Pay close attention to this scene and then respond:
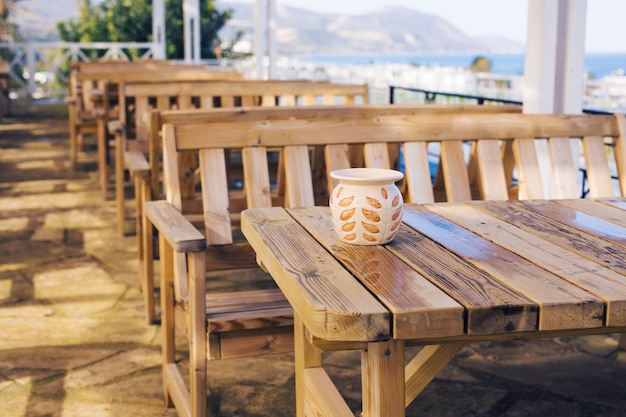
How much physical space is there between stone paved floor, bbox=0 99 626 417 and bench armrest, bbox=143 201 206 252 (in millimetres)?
635

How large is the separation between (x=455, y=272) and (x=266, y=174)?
1.27 metres

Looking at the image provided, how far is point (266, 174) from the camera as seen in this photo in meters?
2.56

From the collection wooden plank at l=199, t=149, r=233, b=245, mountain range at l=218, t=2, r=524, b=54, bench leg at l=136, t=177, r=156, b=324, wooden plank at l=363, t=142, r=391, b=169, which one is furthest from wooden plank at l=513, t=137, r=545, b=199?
mountain range at l=218, t=2, r=524, b=54

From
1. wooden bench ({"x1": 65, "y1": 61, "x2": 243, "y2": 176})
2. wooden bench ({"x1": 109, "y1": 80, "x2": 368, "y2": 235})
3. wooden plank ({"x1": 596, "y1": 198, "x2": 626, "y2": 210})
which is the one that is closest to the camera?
wooden plank ({"x1": 596, "y1": 198, "x2": 626, "y2": 210})

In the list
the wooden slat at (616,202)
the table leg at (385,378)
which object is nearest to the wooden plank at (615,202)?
the wooden slat at (616,202)

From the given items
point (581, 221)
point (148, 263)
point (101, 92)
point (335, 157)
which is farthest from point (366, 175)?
point (101, 92)

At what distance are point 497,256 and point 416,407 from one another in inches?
46.7

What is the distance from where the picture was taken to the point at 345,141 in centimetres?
264

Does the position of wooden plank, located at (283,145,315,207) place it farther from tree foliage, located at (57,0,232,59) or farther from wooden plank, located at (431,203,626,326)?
tree foliage, located at (57,0,232,59)

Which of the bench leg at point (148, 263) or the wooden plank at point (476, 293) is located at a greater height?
the wooden plank at point (476, 293)

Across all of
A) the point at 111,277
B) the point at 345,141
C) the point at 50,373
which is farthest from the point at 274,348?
the point at 111,277

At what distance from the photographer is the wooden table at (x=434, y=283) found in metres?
1.17

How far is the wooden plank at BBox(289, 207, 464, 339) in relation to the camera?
1.16 metres

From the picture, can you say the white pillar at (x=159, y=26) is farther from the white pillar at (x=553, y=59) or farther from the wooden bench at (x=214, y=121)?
the white pillar at (x=553, y=59)
